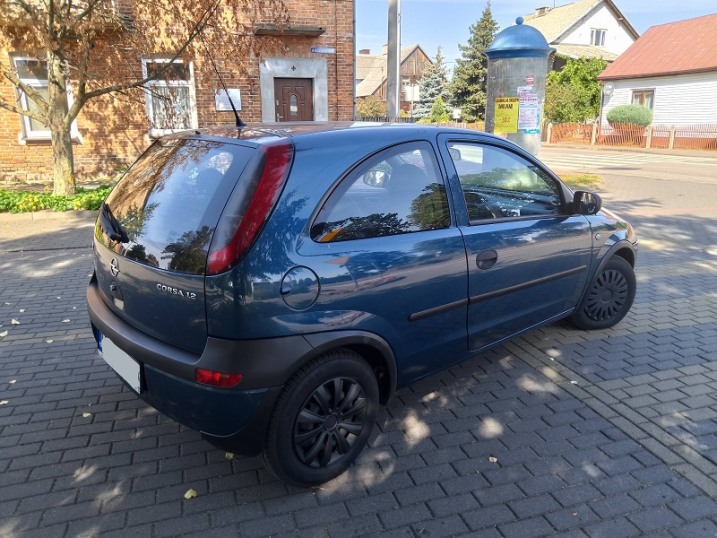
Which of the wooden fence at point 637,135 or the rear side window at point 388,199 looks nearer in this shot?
the rear side window at point 388,199

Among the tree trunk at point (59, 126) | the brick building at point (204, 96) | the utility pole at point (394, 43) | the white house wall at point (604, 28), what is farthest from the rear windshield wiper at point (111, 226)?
the white house wall at point (604, 28)

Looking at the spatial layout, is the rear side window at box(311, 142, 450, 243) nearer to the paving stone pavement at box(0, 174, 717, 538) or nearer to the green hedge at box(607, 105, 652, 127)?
the paving stone pavement at box(0, 174, 717, 538)

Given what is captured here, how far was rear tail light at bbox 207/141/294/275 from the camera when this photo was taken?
2.36 m

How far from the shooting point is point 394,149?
299 cm

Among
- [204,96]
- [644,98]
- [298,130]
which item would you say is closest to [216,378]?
[298,130]

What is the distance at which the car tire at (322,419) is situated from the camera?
2.53 m

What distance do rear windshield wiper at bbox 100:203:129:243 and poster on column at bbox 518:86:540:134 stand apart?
23.9ft

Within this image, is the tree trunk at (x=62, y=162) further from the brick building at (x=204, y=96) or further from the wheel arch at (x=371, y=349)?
the wheel arch at (x=371, y=349)

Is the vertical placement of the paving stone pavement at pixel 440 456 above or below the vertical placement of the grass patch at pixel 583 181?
below

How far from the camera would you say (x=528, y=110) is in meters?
8.95

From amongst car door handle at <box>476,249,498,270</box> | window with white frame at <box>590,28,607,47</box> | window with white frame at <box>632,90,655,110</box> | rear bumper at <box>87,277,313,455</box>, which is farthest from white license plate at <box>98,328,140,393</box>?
window with white frame at <box>590,28,607,47</box>

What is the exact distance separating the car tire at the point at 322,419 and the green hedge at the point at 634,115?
32.0 m

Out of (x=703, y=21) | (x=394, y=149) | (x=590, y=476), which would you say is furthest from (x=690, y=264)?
(x=703, y=21)

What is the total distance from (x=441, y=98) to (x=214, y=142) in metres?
49.3
